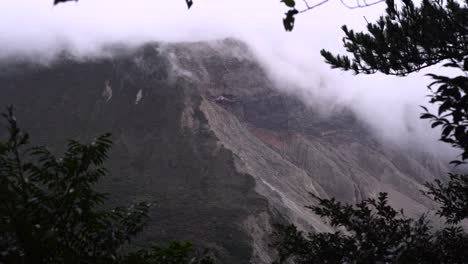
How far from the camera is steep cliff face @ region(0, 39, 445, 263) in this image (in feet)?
126

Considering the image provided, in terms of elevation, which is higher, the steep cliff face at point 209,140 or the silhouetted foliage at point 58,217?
the silhouetted foliage at point 58,217

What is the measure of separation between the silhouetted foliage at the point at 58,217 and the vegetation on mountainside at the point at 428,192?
1.56 metres

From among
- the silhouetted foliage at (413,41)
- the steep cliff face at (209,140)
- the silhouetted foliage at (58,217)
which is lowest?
the steep cliff face at (209,140)

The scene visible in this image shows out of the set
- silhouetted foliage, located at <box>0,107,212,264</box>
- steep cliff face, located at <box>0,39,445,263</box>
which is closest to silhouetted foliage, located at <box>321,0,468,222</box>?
silhouetted foliage, located at <box>0,107,212,264</box>

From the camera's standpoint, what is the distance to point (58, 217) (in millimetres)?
3678

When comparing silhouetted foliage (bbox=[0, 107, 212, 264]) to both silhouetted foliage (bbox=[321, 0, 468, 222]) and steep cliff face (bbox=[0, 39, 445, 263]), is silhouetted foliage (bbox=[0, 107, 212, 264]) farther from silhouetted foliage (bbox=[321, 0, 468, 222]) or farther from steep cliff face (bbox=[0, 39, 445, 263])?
steep cliff face (bbox=[0, 39, 445, 263])

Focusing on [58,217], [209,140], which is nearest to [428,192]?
[58,217]

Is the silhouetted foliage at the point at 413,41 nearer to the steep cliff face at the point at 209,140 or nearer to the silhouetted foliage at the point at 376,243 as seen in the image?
the silhouetted foliage at the point at 376,243

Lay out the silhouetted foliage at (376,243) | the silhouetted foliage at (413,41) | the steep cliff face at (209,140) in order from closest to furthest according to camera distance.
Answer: the silhouetted foliage at (376,243) → the silhouetted foliage at (413,41) → the steep cliff face at (209,140)

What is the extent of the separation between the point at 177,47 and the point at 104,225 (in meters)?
67.5

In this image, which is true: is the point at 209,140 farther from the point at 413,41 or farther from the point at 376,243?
the point at 376,243

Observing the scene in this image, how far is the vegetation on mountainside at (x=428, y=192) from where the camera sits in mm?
2859

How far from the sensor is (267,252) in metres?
36.2

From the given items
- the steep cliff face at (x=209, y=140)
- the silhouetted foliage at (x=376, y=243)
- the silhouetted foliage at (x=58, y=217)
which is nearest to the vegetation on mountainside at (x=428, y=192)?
the silhouetted foliage at (x=376, y=243)
